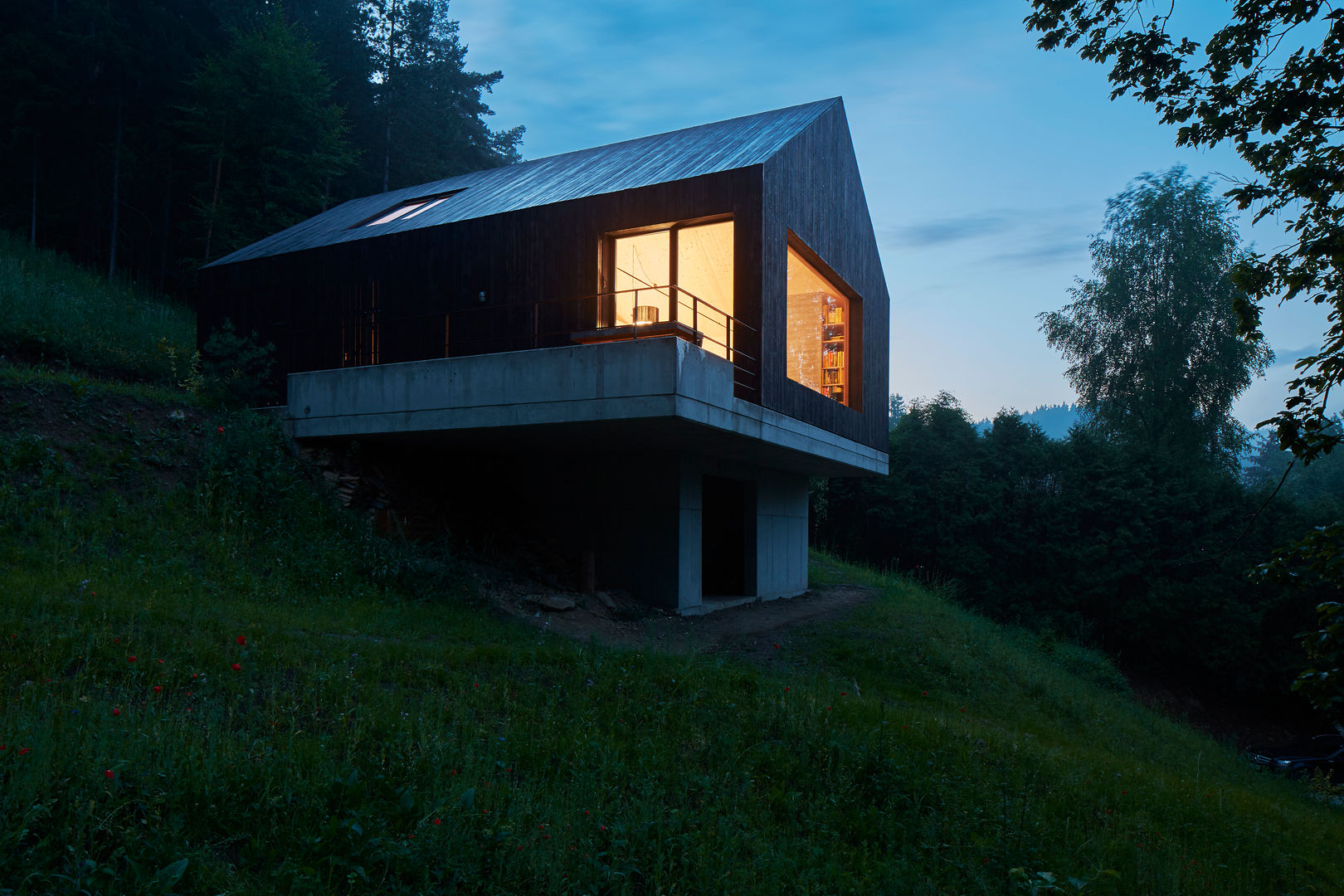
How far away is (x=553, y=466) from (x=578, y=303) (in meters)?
3.20

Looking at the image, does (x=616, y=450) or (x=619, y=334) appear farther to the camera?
(x=616, y=450)

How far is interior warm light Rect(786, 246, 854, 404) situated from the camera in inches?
528

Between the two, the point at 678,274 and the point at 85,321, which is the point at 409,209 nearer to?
the point at 85,321

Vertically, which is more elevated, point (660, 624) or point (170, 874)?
point (170, 874)

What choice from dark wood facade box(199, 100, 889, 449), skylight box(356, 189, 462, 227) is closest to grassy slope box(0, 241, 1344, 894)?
dark wood facade box(199, 100, 889, 449)

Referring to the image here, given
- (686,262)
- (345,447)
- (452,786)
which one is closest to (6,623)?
(452,786)

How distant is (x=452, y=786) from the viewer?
4.33 meters

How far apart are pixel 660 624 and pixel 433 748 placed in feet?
23.1

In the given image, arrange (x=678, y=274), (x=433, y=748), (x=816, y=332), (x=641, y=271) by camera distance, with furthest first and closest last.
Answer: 1. (x=816, y=332)
2. (x=641, y=271)
3. (x=678, y=274)
4. (x=433, y=748)

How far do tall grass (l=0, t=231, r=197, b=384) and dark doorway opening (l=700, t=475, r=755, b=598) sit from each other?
10319 millimetres

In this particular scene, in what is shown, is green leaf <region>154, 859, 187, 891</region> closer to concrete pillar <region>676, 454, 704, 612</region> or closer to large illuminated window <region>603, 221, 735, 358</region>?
large illuminated window <region>603, 221, 735, 358</region>

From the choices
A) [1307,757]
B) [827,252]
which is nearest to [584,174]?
[827,252]

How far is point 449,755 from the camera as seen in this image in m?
4.68

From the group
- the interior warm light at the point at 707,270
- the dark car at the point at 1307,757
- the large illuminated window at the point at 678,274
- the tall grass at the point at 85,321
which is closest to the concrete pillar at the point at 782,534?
the interior warm light at the point at 707,270
